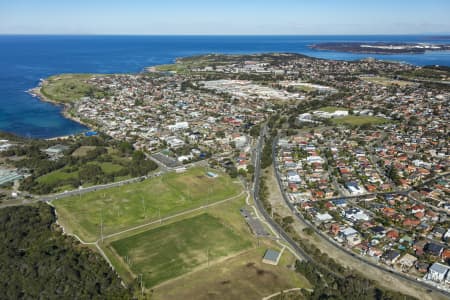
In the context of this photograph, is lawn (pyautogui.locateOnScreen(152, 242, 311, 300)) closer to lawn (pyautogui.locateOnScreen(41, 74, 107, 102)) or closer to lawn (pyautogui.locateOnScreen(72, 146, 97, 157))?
lawn (pyautogui.locateOnScreen(72, 146, 97, 157))

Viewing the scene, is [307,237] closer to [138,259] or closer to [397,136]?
[138,259]

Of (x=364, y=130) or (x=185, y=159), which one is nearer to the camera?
(x=185, y=159)

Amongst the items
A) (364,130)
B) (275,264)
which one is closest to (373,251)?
(275,264)

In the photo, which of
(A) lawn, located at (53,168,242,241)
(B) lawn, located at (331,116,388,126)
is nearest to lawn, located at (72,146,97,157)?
(A) lawn, located at (53,168,242,241)

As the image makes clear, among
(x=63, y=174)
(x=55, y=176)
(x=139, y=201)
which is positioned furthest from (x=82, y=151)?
(x=139, y=201)

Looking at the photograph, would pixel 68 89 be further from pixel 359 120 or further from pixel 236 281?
pixel 236 281

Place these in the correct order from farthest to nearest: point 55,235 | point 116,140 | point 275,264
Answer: point 116,140
point 55,235
point 275,264

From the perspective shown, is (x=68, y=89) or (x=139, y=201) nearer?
(x=139, y=201)
